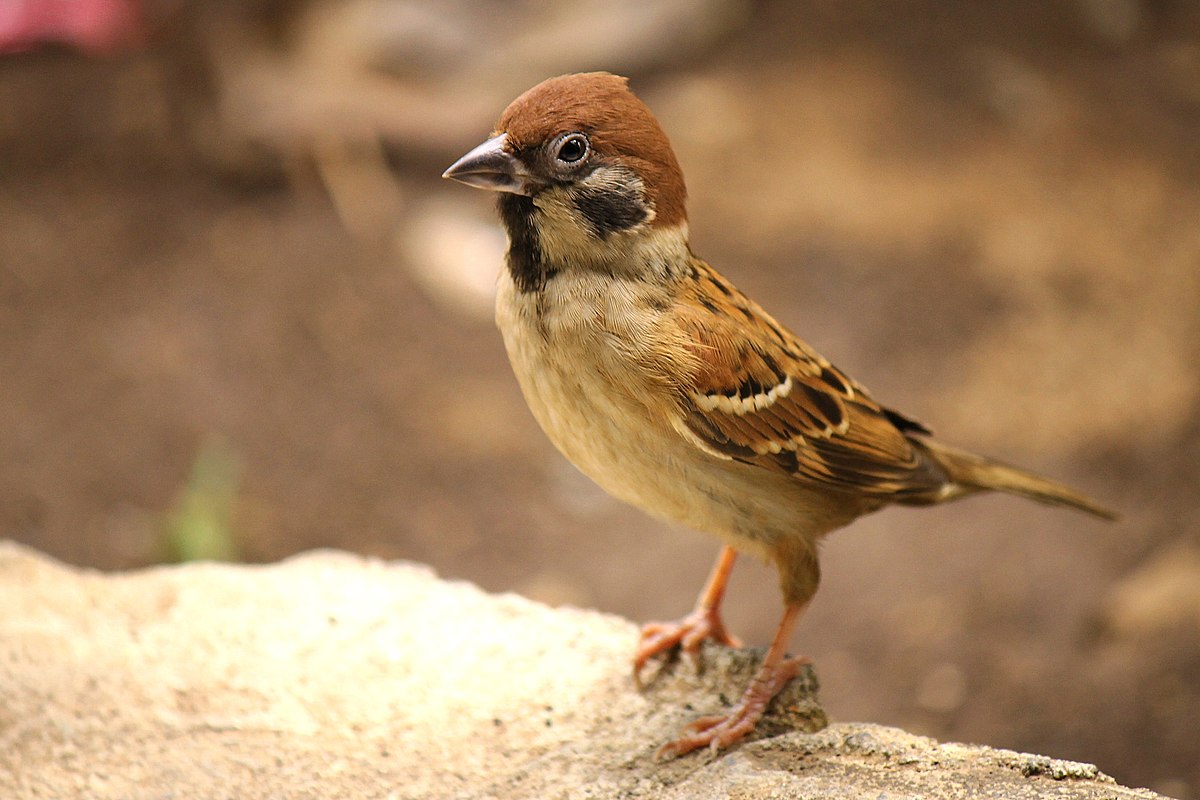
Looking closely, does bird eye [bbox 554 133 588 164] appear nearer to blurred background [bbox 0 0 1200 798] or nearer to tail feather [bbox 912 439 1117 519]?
tail feather [bbox 912 439 1117 519]

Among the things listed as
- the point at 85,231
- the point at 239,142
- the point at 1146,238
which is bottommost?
the point at 85,231

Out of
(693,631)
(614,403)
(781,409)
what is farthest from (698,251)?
(614,403)

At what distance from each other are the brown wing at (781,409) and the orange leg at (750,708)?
47 centimetres

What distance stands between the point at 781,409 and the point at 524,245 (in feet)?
2.93

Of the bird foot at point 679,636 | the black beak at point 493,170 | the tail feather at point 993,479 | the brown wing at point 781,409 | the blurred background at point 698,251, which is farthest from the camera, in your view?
the blurred background at point 698,251

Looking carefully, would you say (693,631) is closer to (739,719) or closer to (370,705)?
(739,719)

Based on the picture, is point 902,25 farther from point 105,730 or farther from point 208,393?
point 105,730

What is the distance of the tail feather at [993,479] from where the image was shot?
404 centimetres

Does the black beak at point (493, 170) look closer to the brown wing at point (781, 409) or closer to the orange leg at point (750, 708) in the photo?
the brown wing at point (781, 409)

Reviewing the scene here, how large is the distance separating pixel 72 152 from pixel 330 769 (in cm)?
726

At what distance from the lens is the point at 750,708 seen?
11.6ft

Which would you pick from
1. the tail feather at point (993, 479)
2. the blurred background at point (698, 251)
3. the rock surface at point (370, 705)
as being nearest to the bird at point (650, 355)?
the rock surface at point (370, 705)

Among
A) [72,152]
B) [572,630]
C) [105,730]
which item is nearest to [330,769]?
[105,730]

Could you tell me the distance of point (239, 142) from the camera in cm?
912
